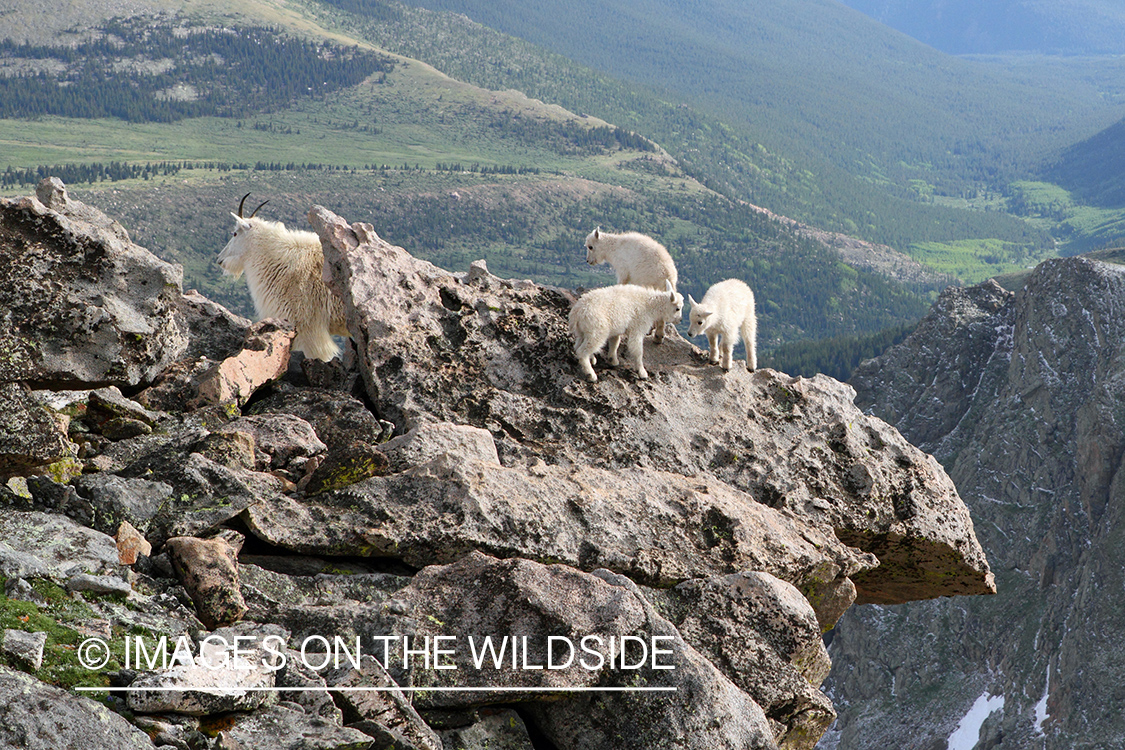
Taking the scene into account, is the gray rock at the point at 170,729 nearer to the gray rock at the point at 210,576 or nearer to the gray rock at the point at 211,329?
the gray rock at the point at 210,576

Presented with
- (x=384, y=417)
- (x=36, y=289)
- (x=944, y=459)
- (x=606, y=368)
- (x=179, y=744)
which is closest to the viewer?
(x=179, y=744)

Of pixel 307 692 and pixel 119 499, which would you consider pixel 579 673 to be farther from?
pixel 119 499

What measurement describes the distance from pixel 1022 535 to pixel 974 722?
28.4 meters

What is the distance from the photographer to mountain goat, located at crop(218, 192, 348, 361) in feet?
52.5

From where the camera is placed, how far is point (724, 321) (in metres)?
16.0

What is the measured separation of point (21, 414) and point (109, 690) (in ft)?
10.9

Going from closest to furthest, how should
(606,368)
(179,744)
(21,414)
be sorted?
(179,744)
(21,414)
(606,368)

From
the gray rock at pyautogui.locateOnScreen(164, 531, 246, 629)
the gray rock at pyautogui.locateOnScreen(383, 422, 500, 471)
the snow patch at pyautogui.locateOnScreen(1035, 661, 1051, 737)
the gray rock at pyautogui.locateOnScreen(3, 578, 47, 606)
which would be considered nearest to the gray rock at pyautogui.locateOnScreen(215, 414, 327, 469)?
the gray rock at pyautogui.locateOnScreen(383, 422, 500, 471)

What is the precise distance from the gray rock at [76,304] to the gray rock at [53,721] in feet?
12.6

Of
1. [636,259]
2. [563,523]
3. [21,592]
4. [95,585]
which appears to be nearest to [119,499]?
[95,585]

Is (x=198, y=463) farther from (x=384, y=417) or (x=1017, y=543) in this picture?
(x=1017, y=543)

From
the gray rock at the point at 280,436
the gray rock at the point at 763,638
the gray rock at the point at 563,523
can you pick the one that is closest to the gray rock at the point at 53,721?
the gray rock at the point at 563,523

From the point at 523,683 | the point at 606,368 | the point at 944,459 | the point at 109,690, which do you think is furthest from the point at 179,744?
the point at 944,459

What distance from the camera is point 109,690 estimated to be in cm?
723
